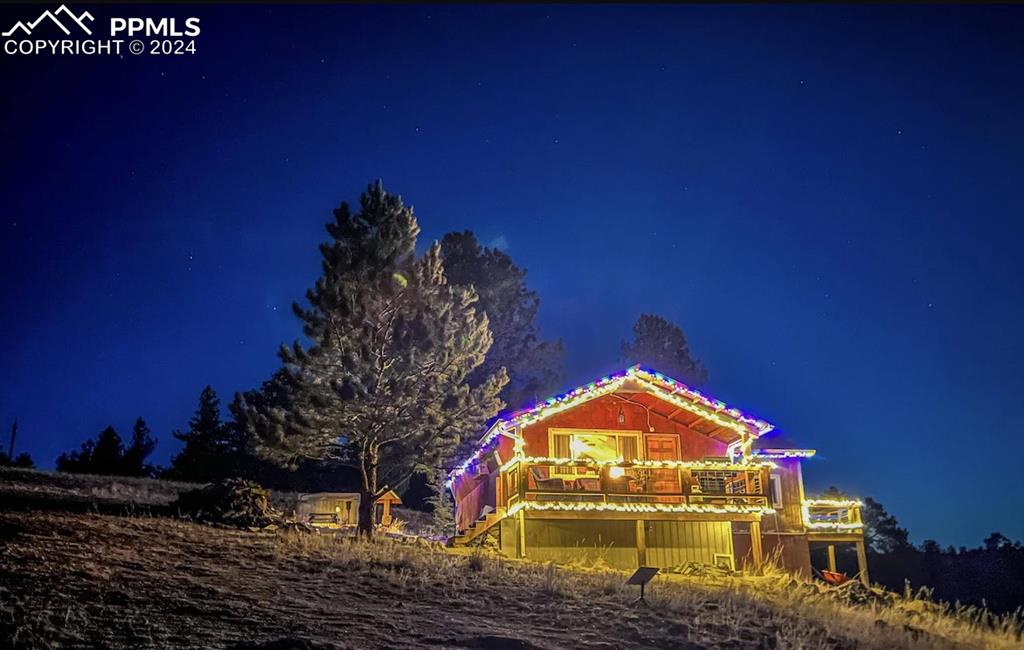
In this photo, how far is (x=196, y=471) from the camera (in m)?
55.6

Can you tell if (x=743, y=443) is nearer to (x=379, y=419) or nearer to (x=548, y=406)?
(x=548, y=406)

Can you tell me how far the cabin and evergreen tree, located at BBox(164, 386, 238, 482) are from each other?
30605mm

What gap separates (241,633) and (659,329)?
156 feet

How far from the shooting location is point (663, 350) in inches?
2190

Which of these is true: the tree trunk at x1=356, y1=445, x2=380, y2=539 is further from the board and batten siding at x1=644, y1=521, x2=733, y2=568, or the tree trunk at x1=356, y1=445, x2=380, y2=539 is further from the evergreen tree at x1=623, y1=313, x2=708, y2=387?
the evergreen tree at x1=623, y1=313, x2=708, y2=387

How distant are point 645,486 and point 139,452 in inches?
1930

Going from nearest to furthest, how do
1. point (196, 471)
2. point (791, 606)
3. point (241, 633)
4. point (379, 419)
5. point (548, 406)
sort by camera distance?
point (241, 633)
point (791, 606)
point (379, 419)
point (548, 406)
point (196, 471)

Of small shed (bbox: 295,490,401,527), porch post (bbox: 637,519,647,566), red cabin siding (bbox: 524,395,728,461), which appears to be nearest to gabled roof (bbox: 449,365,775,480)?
red cabin siding (bbox: 524,395,728,461)

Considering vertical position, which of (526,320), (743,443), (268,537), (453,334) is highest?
(526,320)

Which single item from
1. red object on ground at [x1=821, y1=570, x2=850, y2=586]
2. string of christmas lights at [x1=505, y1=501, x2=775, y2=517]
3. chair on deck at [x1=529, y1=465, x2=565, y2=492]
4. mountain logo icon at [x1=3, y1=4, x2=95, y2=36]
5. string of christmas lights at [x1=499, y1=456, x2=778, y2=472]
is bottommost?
red object on ground at [x1=821, y1=570, x2=850, y2=586]

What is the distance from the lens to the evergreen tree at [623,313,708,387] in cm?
5447

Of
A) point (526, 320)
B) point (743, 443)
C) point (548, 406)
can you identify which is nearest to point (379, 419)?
point (548, 406)

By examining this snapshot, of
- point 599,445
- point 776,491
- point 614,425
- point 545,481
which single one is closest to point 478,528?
point 545,481

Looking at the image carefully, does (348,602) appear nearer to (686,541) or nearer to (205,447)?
(686,541)
